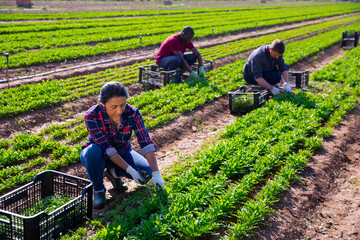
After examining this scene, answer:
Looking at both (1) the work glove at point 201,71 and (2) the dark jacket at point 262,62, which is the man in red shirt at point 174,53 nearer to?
(1) the work glove at point 201,71

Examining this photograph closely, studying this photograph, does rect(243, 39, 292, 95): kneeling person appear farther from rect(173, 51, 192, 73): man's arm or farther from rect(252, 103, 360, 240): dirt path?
rect(252, 103, 360, 240): dirt path

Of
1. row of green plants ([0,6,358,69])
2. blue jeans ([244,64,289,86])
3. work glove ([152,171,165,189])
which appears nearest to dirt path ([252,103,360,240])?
work glove ([152,171,165,189])

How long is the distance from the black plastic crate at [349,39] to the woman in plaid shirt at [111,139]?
1651cm

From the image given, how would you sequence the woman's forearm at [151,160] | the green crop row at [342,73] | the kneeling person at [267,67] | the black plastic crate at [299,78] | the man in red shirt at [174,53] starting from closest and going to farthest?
→ the woman's forearm at [151,160] → the kneeling person at [267,67] → the man in red shirt at [174,53] → the black plastic crate at [299,78] → the green crop row at [342,73]

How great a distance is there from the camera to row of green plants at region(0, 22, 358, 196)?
232 inches

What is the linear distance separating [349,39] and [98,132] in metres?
16.9

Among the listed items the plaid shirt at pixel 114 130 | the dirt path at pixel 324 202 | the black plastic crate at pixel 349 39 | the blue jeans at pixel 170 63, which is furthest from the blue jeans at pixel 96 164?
the black plastic crate at pixel 349 39

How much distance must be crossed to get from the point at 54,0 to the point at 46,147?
173 feet

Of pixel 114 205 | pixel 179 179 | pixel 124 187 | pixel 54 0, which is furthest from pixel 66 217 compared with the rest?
pixel 54 0

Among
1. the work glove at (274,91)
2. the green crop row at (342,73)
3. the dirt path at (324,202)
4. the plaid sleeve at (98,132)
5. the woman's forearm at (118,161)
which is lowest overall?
the dirt path at (324,202)

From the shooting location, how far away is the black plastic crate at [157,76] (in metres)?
10.2

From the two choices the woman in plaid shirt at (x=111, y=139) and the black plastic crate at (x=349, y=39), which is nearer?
the woman in plaid shirt at (x=111, y=139)

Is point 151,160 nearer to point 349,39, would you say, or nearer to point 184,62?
point 184,62

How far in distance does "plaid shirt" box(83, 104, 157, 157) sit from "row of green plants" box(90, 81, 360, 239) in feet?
2.36
